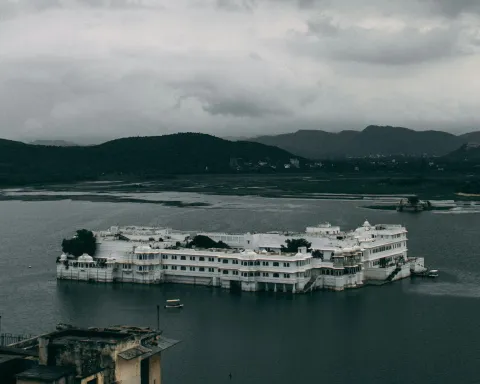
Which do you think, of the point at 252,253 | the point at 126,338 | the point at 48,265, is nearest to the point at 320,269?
the point at 252,253

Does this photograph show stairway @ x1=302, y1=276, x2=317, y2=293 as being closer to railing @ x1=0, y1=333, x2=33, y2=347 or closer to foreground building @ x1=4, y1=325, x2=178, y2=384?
railing @ x1=0, y1=333, x2=33, y2=347

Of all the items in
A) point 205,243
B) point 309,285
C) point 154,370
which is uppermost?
point 205,243

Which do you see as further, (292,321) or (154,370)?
(292,321)

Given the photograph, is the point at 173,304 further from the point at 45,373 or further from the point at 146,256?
the point at 45,373

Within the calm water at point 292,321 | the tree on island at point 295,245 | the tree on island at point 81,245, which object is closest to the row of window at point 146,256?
the calm water at point 292,321

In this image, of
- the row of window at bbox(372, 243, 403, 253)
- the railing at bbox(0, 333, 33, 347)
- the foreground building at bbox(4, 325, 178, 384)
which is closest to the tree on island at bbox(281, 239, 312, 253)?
the row of window at bbox(372, 243, 403, 253)

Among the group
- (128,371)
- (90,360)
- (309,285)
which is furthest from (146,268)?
(90,360)

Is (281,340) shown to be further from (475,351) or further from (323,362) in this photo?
(475,351)
